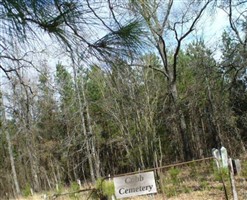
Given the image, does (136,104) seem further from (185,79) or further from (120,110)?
(185,79)

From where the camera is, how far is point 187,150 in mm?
12133

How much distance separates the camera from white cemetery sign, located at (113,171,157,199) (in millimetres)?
6539

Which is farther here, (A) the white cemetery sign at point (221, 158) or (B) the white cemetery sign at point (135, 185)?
(B) the white cemetery sign at point (135, 185)

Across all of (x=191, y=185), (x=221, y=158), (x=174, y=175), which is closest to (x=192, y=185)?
(x=191, y=185)

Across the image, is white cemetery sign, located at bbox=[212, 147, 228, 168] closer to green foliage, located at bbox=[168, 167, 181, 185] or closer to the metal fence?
the metal fence

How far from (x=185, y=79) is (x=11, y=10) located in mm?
16902

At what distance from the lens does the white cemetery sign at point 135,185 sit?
6539mm

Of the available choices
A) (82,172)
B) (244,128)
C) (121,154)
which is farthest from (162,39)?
(82,172)

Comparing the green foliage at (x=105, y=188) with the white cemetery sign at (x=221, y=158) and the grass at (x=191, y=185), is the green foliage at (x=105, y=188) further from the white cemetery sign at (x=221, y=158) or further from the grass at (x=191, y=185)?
the white cemetery sign at (x=221, y=158)

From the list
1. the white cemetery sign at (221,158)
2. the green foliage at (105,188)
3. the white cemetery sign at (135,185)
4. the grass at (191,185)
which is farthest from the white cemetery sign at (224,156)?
the green foliage at (105,188)

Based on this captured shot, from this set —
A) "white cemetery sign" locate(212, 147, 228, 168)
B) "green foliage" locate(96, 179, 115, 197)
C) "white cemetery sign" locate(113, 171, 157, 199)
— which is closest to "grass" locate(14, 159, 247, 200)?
"green foliage" locate(96, 179, 115, 197)

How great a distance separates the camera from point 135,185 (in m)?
6.69

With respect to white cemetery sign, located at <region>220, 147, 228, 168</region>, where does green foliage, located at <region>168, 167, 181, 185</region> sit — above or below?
below

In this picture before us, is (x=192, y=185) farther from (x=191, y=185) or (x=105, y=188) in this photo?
(x=105, y=188)
